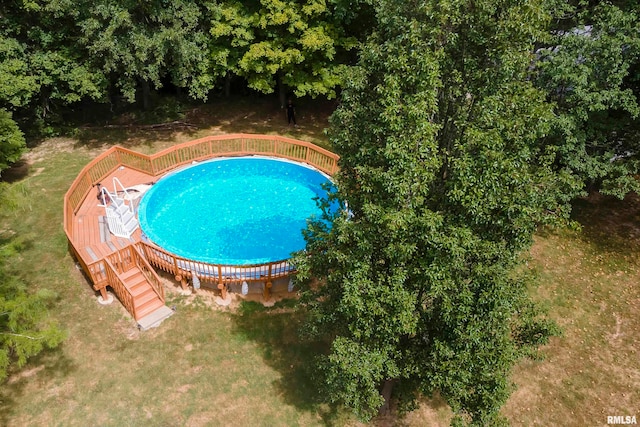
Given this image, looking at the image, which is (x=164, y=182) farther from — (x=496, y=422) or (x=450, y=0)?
(x=496, y=422)

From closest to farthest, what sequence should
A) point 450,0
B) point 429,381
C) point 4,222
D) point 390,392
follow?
point 450,0 < point 429,381 < point 390,392 < point 4,222

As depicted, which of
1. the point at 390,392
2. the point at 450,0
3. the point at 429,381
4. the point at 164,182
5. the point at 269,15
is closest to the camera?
the point at 450,0

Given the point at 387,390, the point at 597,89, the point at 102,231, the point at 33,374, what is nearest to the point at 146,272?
the point at 102,231

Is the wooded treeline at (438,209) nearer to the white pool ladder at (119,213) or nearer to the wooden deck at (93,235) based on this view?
the wooden deck at (93,235)

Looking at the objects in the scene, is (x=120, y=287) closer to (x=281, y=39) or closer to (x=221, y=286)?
(x=221, y=286)

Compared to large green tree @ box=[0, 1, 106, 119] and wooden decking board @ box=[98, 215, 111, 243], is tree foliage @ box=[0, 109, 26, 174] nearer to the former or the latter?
large green tree @ box=[0, 1, 106, 119]

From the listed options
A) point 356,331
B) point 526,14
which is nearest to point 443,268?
point 356,331

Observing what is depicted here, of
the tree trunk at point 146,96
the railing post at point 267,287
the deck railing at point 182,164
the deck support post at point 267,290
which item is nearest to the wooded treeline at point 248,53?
the tree trunk at point 146,96
